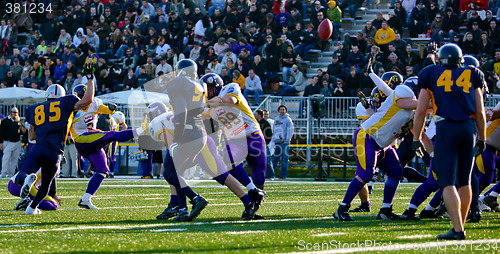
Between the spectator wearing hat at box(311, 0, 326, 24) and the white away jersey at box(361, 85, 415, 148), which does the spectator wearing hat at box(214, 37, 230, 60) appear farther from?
the white away jersey at box(361, 85, 415, 148)

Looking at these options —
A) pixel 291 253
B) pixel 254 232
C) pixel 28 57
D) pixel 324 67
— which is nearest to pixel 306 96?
pixel 324 67

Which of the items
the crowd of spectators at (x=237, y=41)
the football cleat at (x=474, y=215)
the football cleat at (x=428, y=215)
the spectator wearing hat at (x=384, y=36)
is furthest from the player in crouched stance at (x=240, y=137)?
the spectator wearing hat at (x=384, y=36)

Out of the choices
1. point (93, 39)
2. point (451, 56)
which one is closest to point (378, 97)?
point (451, 56)

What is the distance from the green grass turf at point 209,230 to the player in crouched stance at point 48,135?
35 cm

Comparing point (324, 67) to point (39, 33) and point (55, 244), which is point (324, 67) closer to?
point (39, 33)

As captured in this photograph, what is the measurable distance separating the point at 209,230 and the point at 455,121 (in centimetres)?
225

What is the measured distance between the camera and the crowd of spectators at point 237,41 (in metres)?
18.4

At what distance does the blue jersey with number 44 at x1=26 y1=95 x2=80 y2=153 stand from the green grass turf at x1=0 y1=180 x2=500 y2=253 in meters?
0.80

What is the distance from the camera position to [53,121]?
8008 millimetres

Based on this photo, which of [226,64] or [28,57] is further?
[28,57]

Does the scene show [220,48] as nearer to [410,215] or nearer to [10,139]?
[10,139]

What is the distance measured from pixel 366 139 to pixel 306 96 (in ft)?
36.5

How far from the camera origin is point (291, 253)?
4.83 meters

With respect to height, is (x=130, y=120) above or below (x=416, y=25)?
below
